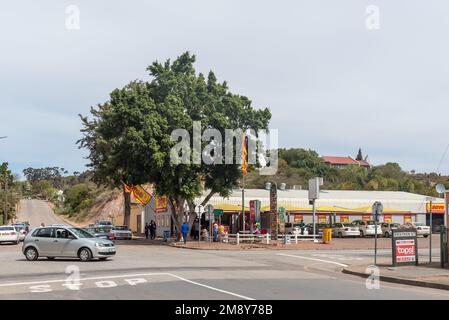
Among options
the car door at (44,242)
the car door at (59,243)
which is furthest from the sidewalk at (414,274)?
the car door at (44,242)

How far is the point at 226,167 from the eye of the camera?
45.5 meters

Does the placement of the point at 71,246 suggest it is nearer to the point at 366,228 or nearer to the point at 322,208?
the point at 366,228

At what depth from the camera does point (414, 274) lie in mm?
21047

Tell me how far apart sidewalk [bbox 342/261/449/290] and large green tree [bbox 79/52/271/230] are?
20885 mm

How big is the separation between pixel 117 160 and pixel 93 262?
2087 cm

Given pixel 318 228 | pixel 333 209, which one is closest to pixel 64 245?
pixel 318 228

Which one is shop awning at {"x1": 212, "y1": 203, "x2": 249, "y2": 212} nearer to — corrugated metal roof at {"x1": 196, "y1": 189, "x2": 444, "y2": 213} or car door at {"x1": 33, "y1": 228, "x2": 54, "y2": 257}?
corrugated metal roof at {"x1": 196, "y1": 189, "x2": 444, "y2": 213}

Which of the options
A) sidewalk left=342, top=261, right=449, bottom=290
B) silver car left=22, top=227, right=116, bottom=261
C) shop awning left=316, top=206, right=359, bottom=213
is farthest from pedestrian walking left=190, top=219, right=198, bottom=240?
sidewalk left=342, top=261, right=449, bottom=290

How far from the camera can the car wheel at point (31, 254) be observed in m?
26.3

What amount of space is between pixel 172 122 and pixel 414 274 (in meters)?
25.9

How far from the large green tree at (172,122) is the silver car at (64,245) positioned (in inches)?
623

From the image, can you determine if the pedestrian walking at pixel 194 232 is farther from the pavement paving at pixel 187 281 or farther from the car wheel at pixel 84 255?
the car wheel at pixel 84 255
